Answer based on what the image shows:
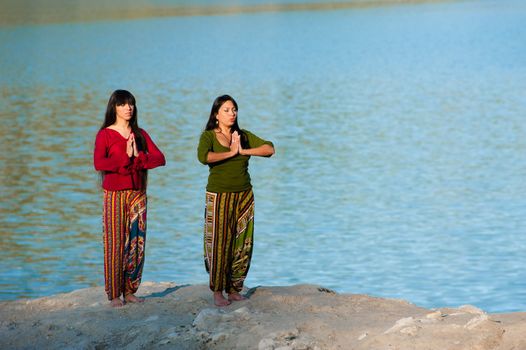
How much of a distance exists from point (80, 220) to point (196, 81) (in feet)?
67.3

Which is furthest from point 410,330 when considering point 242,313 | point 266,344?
point 242,313

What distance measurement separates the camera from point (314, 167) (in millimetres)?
22438

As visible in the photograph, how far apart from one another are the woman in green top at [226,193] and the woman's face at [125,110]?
0.55m

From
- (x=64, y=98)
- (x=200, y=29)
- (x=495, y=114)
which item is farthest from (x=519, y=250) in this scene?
(x=200, y=29)

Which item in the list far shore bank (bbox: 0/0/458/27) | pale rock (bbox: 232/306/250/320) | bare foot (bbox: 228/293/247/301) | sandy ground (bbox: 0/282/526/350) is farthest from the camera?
far shore bank (bbox: 0/0/458/27)

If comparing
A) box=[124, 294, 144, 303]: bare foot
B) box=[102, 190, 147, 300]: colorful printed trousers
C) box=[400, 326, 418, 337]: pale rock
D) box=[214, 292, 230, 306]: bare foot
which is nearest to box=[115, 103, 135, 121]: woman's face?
box=[102, 190, 147, 300]: colorful printed trousers

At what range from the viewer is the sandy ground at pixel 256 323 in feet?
27.6

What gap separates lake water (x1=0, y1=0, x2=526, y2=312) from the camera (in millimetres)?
15289

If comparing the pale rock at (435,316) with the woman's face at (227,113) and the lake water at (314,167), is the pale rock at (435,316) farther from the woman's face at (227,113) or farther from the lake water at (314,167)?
the lake water at (314,167)

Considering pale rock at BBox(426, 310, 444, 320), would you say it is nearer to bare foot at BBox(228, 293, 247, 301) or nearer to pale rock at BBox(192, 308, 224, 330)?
pale rock at BBox(192, 308, 224, 330)

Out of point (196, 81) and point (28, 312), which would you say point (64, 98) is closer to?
point (196, 81)

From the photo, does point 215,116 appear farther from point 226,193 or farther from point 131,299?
point 131,299

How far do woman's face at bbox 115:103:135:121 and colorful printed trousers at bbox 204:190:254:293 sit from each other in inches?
31.6

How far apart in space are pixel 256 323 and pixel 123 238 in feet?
4.41
